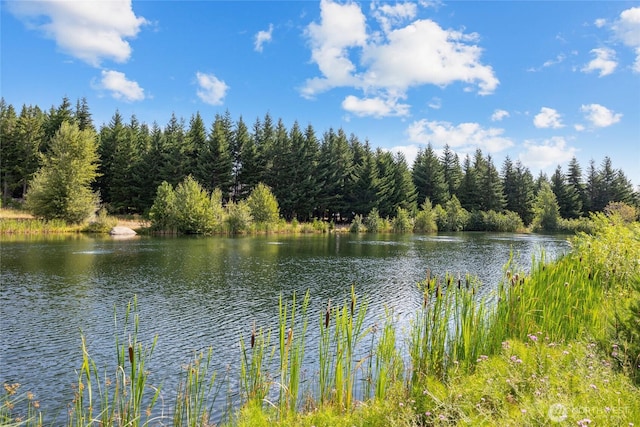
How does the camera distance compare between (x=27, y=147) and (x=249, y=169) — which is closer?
(x=27, y=147)

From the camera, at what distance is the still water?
802cm

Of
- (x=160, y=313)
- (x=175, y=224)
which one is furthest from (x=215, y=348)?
(x=175, y=224)

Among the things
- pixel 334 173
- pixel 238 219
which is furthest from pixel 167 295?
pixel 334 173

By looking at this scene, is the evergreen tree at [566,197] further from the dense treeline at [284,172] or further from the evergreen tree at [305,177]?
the evergreen tree at [305,177]

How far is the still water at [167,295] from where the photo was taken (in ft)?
26.3

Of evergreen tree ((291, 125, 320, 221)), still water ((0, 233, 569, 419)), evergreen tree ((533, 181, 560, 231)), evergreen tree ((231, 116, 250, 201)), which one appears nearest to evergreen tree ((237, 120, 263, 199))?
evergreen tree ((231, 116, 250, 201))

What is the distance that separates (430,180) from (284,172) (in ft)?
93.2

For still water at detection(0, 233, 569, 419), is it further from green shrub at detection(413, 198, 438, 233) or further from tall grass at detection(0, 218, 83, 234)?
green shrub at detection(413, 198, 438, 233)

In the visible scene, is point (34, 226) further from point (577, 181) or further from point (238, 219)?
point (577, 181)

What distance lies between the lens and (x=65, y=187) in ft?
138

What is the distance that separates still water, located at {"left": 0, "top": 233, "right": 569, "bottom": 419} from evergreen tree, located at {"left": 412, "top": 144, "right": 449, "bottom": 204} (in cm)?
4785

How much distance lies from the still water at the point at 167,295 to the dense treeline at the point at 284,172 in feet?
99.4

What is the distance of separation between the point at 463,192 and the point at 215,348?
75168 millimetres

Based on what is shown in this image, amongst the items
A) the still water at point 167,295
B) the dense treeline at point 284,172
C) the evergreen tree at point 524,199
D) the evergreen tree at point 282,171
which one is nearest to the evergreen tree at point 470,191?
the dense treeline at point 284,172
